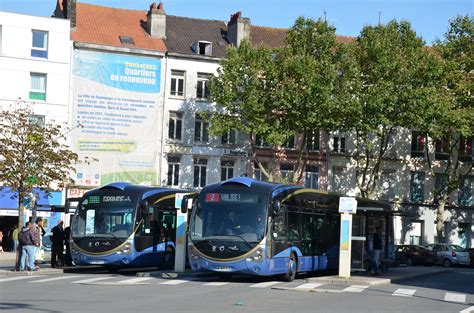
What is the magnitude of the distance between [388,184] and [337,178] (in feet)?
12.6

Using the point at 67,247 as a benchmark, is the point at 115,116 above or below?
above

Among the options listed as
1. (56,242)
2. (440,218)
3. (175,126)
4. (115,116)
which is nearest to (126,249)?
(56,242)

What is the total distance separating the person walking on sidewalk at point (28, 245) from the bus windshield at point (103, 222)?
2.02 meters

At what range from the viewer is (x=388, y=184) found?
64.0 meters

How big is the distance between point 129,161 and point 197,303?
3760 cm

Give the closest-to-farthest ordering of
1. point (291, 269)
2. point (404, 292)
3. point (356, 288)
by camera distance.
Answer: point (404, 292)
point (356, 288)
point (291, 269)

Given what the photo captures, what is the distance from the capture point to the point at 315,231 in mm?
31141

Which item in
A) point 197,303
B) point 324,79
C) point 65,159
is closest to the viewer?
point 197,303

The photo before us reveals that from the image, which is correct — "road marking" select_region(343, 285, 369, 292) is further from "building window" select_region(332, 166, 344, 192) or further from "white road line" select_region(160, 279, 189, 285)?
"building window" select_region(332, 166, 344, 192)

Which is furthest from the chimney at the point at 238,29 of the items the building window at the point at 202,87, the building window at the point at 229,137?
the building window at the point at 229,137

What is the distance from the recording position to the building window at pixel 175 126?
57594 mm

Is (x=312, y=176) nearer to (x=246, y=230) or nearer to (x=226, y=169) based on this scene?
(x=226, y=169)

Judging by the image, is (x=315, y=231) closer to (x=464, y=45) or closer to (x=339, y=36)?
(x=464, y=45)

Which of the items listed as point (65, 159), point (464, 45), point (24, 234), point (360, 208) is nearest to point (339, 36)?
point (464, 45)
